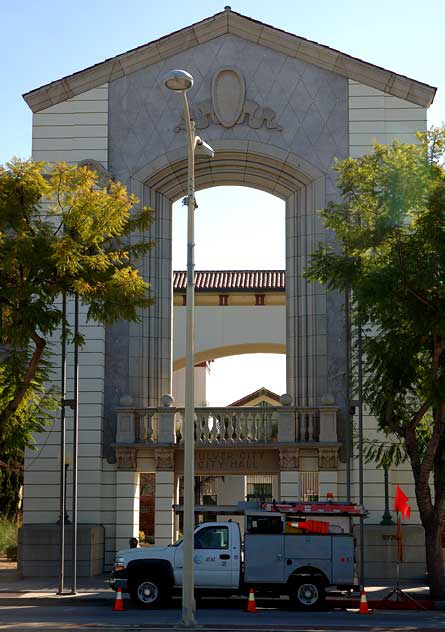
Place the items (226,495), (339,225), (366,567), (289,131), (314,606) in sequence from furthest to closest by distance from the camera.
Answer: (226,495) → (289,131) → (366,567) → (339,225) → (314,606)

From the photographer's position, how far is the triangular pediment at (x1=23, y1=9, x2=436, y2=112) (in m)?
36.0

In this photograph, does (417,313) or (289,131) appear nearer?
(417,313)

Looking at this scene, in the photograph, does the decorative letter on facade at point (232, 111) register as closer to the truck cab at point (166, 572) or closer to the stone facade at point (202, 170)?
the stone facade at point (202, 170)

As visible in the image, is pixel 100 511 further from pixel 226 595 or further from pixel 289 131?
pixel 289 131

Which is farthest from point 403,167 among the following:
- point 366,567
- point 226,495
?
point 226,495

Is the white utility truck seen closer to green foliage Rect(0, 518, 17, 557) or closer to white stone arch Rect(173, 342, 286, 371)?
green foliage Rect(0, 518, 17, 557)

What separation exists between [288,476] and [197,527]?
8841 mm

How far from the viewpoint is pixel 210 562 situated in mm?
25250

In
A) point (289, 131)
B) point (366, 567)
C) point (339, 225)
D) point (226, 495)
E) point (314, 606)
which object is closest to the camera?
point (314, 606)

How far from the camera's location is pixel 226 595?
25.4 m

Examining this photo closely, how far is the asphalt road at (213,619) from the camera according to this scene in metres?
20.8

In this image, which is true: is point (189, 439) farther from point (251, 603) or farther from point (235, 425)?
point (235, 425)

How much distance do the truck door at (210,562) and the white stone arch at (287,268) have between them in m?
10.5

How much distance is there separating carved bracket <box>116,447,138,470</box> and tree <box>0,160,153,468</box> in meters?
7.64
